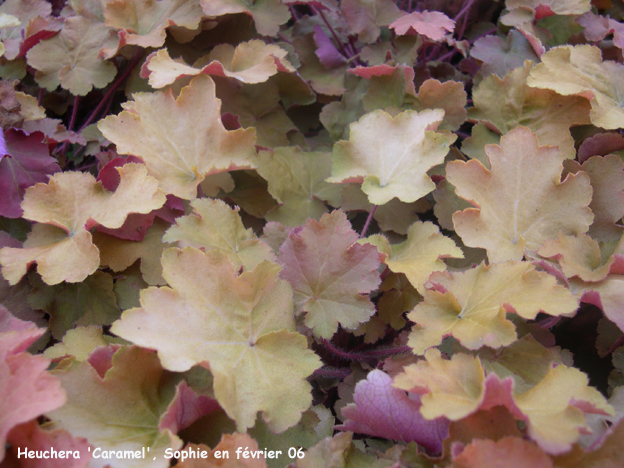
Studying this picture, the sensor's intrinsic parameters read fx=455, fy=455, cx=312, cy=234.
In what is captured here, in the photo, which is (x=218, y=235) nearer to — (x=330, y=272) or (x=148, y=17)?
(x=330, y=272)

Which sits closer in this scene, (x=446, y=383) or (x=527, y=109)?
(x=446, y=383)

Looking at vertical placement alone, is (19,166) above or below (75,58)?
below

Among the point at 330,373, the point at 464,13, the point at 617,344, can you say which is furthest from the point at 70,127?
the point at 617,344

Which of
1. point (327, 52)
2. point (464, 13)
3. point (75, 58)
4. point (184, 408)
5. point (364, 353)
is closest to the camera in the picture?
point (184, 408)

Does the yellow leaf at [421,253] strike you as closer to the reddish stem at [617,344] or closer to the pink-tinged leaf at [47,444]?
the reddish stem at [617,344]

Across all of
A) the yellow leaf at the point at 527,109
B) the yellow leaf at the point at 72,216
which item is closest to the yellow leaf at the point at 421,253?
the yellow leaf at the point at 527,109

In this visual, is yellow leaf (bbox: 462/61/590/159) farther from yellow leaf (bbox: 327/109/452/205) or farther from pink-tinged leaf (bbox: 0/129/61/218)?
pink-tinged leaf (bbox: 0/129/61/218)

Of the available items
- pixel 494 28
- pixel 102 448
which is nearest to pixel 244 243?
pixel 102 448
